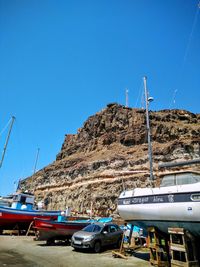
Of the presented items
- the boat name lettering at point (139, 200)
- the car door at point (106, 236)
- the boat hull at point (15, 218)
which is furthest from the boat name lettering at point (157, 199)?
the boat hull at point (15, 218)

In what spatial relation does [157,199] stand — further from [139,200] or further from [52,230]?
[52,230]

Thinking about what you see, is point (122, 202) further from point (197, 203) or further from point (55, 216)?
point (55, 216)

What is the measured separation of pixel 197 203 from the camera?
28.6 feet

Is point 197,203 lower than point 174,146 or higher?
lower

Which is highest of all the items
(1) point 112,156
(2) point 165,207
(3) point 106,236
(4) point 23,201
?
(1) point 112,156

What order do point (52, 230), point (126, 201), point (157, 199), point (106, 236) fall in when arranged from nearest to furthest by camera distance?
point (157, 199), point (126, 201), point (106, 236), point (52, 230)

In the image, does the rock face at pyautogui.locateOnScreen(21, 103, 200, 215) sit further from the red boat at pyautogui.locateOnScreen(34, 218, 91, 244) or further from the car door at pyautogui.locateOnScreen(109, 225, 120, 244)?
the car door at pyautogui.locateOnScreen(109, 225, 120, 244)

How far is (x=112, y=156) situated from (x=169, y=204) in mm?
51209

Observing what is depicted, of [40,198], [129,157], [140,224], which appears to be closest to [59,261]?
[140,224]

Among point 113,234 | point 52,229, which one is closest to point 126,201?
point 113,234

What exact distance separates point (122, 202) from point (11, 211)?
44.4 ft

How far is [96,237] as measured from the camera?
43.1 ft

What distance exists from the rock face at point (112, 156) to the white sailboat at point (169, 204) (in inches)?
1201

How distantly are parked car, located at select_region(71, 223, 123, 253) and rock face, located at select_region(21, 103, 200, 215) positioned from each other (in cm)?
2655
